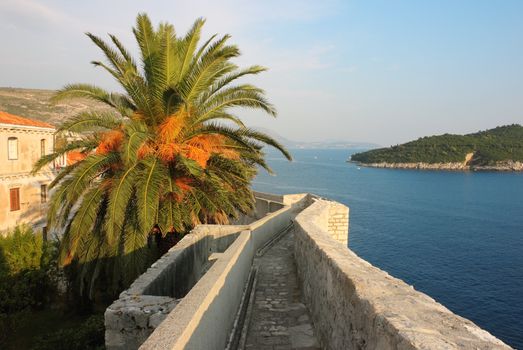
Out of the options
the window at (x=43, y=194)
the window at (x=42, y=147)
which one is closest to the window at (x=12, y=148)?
the window at (x=42, y=147)

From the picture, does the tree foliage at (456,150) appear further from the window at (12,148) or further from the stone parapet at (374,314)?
the stone parapet at (374,314)

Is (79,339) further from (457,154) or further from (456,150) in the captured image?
(456,150)

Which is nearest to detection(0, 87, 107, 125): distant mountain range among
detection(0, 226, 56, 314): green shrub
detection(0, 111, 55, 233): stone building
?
detection(0, 111, 55, 233): stone building

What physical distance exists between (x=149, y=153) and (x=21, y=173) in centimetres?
1883

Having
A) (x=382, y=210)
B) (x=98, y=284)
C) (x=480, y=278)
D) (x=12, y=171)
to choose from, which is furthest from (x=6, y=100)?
(x=480, y=278)

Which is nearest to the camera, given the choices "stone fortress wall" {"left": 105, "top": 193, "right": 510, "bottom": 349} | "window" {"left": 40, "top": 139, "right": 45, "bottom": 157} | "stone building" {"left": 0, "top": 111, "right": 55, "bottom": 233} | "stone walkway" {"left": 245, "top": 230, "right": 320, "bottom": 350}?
"stone fortress wall" {"left": 105, "top": 193, "right": 510, "bottom": 349}

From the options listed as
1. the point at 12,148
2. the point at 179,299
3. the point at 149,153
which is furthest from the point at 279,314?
the point at 12,148

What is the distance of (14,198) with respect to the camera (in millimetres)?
24156

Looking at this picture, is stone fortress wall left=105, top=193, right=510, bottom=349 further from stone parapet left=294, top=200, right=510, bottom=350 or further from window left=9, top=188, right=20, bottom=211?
window left=9, top=188, right=20, bottom=211

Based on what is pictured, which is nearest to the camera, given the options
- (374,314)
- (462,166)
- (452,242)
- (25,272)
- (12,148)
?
(374,314)

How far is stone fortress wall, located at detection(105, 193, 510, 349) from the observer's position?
2887 mm

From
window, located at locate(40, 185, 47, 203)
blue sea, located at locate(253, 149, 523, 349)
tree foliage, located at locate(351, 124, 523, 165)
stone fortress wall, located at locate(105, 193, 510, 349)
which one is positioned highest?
tree foliage, located at locate(351, 124, 523, 165)

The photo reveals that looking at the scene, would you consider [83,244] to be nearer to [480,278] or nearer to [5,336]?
[5,336]

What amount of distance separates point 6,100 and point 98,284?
82686mm
